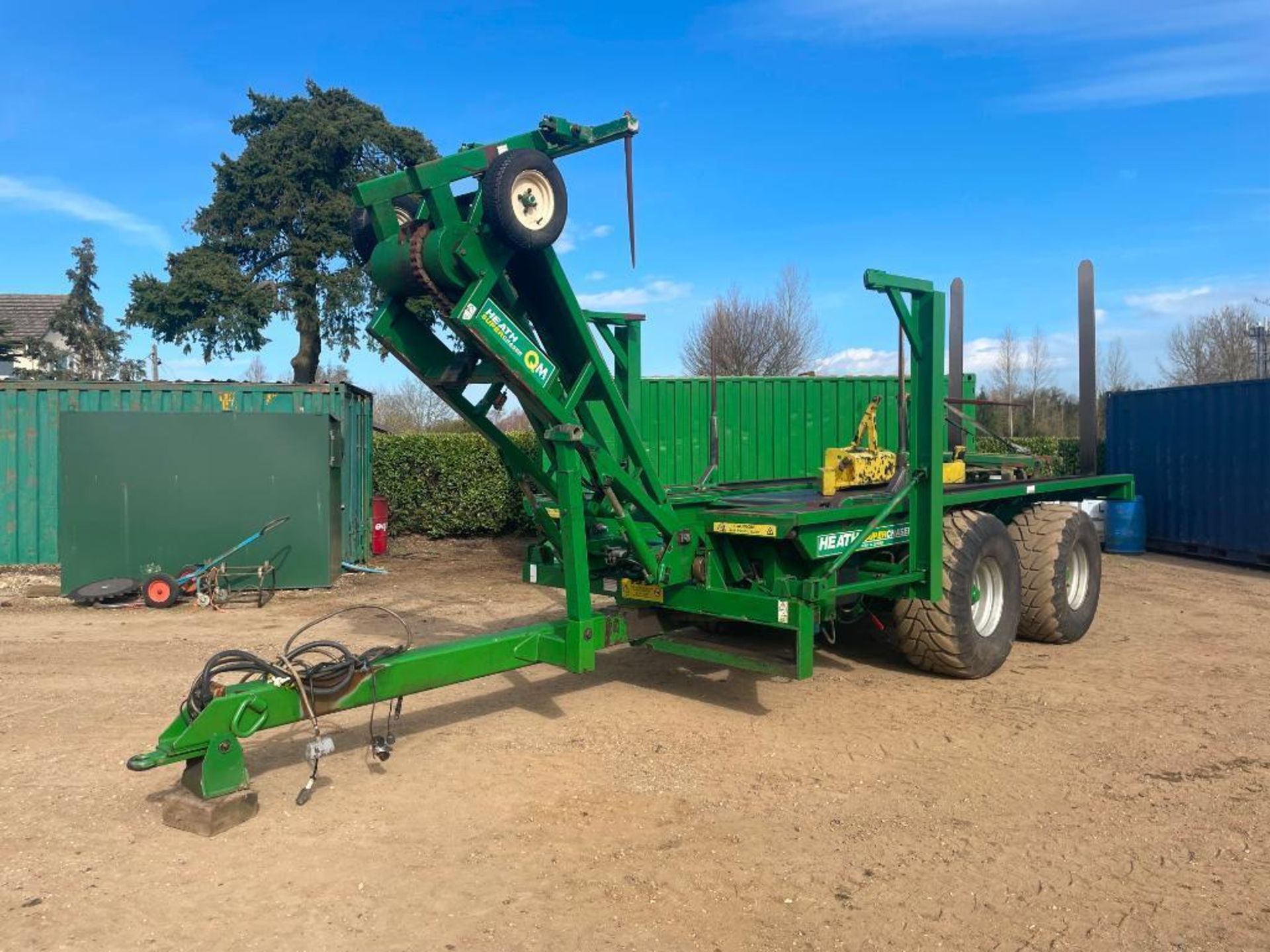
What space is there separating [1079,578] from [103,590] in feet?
32.7

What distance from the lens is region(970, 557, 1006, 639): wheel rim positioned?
23.8 feet

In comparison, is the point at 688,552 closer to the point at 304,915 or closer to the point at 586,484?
the point at 586,484

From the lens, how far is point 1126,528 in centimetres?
1469

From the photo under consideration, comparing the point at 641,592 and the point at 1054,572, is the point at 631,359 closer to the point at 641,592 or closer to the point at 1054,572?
the point at 641,592

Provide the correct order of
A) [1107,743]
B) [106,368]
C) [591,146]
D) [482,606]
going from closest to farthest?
[591,146] < [1107,743] < [482,606] < [106,368]

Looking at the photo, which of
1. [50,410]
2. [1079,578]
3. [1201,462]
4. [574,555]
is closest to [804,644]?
[574,555]

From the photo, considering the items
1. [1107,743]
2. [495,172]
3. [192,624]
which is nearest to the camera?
[495,172]

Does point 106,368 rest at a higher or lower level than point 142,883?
higher

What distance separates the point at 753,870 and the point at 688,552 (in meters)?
2.24

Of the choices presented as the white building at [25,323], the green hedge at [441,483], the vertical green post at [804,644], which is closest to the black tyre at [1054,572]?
the vertical green post at [804,644]

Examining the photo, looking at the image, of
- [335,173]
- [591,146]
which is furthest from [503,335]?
[335,173]

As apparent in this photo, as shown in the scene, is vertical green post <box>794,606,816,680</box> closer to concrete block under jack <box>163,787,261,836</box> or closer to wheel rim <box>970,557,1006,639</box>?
wheel rim <box>970,557,1006,639</box>

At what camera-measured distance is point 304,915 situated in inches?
143

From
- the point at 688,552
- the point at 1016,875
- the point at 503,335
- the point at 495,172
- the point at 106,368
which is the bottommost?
the point at 1016,875
